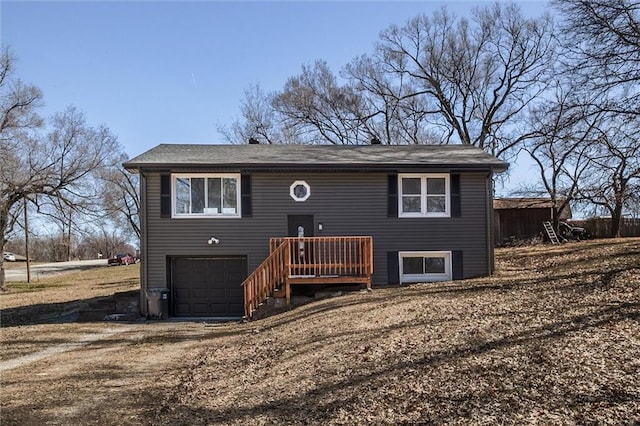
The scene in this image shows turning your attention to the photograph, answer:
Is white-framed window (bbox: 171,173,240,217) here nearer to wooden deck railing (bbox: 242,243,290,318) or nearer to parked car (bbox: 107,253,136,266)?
wooden deck railing (bbox: 242,243,290,318)

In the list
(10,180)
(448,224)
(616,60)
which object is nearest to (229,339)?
(448,224)

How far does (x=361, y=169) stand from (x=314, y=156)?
187cm

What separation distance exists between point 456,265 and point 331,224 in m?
3.98

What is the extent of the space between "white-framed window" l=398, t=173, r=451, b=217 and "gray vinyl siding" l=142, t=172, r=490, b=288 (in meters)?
0.35

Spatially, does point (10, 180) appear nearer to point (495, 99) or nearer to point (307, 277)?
point (307, 277)

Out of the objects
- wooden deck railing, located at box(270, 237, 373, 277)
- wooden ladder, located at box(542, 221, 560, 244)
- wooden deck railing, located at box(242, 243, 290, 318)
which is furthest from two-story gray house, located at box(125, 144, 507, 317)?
wooden ladder, located at box(542, 221, 560, 244)

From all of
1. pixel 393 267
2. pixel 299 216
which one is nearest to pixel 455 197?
pixel 393 267

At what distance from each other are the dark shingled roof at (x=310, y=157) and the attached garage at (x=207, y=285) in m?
2.89

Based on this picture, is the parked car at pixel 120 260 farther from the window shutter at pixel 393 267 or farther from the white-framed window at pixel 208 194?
the window shutter at pixel 393 267

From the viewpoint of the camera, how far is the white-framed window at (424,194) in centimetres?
1523

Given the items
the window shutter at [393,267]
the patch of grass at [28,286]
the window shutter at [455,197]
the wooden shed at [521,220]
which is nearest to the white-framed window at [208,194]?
the window shutter at [393,267]

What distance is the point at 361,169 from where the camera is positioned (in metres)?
14.7

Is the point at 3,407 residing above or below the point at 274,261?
below

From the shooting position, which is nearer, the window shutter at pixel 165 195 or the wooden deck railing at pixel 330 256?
the wooden deck railing at pixel 330 256
